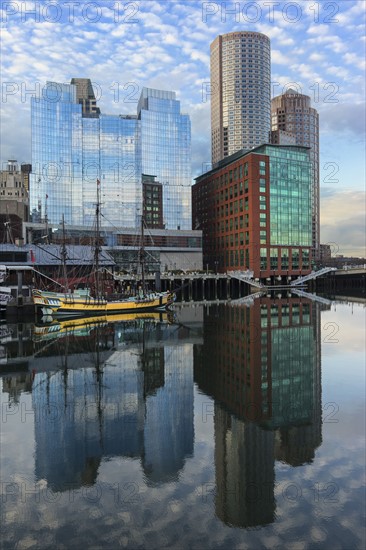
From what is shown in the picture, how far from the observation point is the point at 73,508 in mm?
11633

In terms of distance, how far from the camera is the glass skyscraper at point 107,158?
15962 centimetres

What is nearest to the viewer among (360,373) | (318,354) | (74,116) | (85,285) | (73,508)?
(73,508)

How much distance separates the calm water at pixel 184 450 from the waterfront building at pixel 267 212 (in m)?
108

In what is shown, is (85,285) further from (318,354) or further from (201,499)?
(201,499)

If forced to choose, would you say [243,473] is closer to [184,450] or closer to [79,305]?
[184,450]

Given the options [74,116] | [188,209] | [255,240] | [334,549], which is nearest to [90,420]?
[334,549]

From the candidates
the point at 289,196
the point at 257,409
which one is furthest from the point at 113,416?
the point at 289,196

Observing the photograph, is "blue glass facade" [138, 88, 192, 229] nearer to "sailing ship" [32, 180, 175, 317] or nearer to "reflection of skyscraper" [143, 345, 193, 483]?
"sailing ship" [32, 180, 175, 317]

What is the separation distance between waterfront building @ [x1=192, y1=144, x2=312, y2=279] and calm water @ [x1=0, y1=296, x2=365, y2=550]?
10768 cm

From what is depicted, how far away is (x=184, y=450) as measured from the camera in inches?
604

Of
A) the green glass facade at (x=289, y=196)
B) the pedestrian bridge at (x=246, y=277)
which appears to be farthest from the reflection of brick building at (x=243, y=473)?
the green glass facade at (x=289, y=196)

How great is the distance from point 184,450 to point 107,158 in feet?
533

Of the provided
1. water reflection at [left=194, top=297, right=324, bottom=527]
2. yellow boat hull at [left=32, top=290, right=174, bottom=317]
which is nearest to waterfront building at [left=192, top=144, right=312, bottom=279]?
yellow boat hull at [left=32, top=290, right=174, bottom=317]

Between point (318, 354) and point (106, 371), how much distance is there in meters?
15.6
